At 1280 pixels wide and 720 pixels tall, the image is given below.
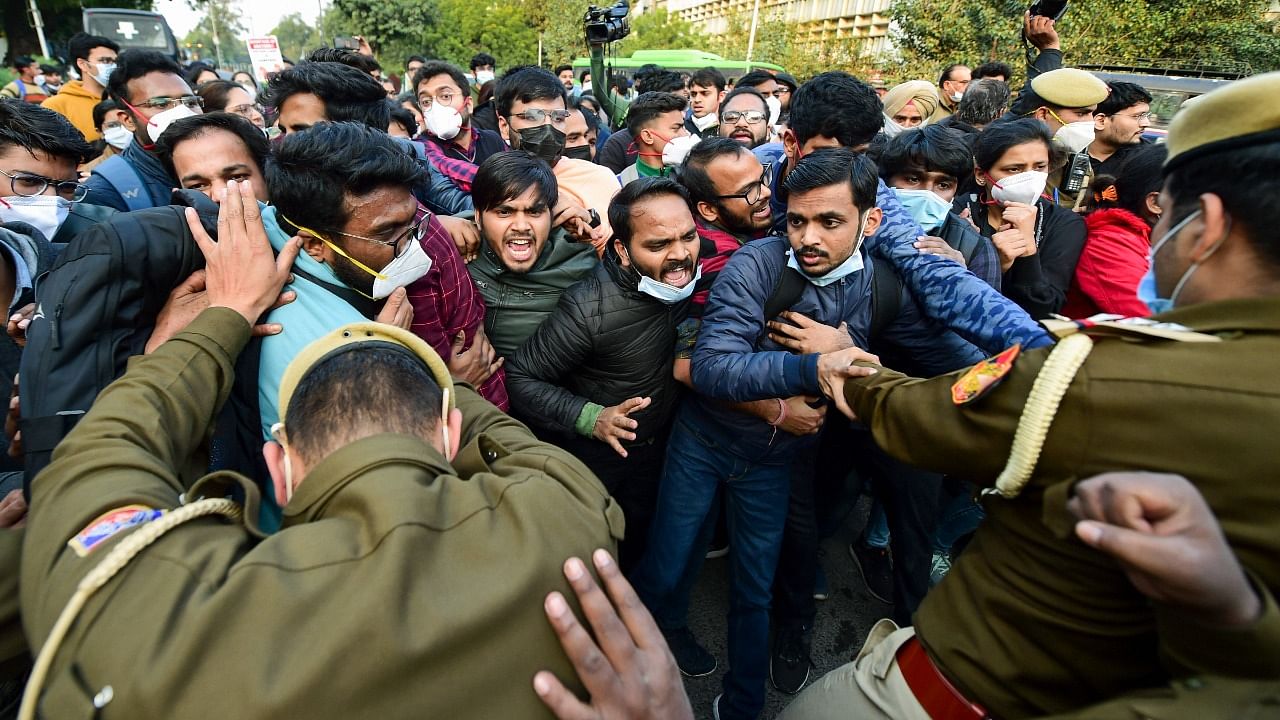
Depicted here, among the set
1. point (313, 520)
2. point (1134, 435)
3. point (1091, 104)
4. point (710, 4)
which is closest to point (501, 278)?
point (313, 520)

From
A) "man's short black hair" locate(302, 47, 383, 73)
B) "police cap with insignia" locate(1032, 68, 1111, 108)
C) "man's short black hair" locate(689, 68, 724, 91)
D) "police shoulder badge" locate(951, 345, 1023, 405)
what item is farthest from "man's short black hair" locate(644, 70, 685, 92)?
"police shoulder badge" locate(951, 345, 1023, 405)

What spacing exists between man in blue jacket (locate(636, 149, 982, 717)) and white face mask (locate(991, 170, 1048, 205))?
97 centimetres

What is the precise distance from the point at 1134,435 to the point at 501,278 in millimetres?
2118

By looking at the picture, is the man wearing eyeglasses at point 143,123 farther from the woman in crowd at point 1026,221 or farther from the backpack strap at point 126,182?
the woman in crowd at point 1026,221

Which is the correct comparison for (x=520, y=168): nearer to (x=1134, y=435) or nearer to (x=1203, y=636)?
(x=1134, y=435)

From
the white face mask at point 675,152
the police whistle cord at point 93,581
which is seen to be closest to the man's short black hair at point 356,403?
the police whistle cord at point 93,581

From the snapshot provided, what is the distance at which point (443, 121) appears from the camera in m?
4.39

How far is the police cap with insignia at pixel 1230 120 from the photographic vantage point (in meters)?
1.04

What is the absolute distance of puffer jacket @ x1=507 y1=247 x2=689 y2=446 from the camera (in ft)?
7.98

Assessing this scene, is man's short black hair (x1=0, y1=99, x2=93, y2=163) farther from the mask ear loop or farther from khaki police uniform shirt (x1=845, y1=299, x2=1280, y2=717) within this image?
khaki police uniform shirt (x1=845, y1=299, x2=1280, y2=717)

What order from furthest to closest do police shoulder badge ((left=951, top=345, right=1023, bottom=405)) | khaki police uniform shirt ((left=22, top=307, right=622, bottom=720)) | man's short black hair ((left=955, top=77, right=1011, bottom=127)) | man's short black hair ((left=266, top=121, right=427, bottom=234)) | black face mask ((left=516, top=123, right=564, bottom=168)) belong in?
man's short black hair ((left=955, top=77, right=1011, bottom=127))
black face mask ((left=516, top=123, right=564, bottom=168))
man's short black hair ((left=266, top=121, right=427, bottom=234))
police shoulder badge ((left=951, top=345, right=1023, bottom=405))
khaki police uniform shirt ((left=22, top=307, right=622, bottom=720))

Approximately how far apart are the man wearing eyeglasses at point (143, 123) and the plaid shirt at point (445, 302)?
1.62 metres

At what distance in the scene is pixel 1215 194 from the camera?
1.10m

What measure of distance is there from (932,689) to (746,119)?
155 inches
